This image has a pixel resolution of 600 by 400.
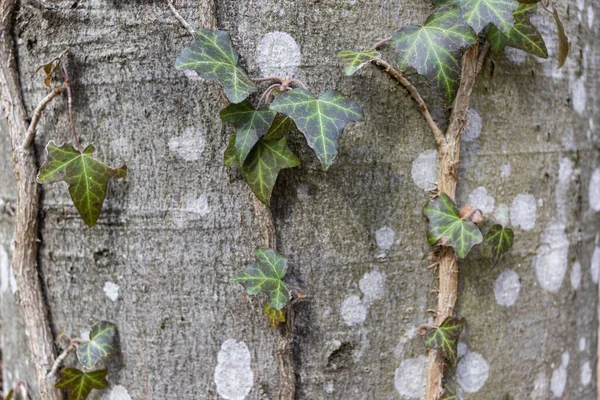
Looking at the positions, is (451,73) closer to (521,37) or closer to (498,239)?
(521,37)

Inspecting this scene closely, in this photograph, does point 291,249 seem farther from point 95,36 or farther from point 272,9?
point 95,36

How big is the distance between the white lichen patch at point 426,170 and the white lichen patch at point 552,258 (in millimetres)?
329

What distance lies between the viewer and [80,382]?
1.00 metres

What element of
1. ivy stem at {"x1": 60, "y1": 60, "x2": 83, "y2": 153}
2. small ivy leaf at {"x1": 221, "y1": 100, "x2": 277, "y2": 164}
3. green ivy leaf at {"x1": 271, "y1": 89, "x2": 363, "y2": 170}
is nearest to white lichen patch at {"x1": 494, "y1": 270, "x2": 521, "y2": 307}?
green ivy leaf at {"x1": 271, "y1": 89, "x2": 363, "y2": 170}

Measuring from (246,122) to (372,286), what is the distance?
41 centimetres

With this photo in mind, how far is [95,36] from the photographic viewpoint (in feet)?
3.06

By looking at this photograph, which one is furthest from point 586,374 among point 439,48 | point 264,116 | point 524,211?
point 264,116

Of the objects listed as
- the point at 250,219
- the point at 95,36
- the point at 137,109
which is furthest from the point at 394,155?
the point at 95,36

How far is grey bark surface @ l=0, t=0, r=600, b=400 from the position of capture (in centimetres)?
91

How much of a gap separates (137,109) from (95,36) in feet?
0.56

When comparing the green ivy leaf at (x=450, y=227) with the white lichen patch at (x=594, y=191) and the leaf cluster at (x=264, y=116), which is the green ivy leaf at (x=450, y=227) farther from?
the white lichen patch at (x=594, y=191)

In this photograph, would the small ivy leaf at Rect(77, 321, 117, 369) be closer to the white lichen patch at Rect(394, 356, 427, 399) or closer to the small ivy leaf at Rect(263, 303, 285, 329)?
the small ivy leaf at Rect(263, 303, 285, 329)

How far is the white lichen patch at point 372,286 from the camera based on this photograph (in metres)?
0.95

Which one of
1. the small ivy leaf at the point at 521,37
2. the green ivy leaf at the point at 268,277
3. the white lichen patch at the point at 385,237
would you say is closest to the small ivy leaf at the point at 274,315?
the green ivy leaf at the point at 268,277
